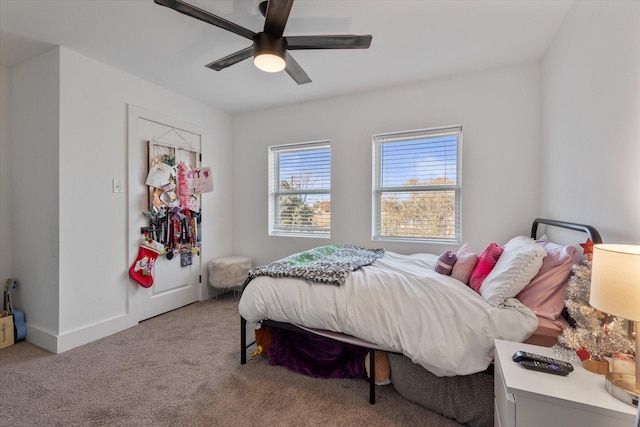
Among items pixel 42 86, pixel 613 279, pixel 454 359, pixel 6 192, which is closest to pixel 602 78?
pixel 613 279

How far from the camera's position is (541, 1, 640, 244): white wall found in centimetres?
127

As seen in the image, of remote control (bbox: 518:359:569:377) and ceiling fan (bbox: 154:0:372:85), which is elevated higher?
ceiling fan (bbox: 154:0:372:85)

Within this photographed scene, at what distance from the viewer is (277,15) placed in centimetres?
162

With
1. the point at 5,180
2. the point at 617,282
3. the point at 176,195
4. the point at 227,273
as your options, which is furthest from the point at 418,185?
the point at 5,180

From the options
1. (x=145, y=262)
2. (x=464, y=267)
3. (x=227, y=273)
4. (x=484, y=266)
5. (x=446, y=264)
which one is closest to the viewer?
(x=484, y=266)

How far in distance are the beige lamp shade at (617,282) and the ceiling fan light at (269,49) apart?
184cm

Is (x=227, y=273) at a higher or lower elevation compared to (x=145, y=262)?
lower

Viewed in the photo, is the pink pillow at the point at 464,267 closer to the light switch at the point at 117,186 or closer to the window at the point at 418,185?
the window at the point at 418,185

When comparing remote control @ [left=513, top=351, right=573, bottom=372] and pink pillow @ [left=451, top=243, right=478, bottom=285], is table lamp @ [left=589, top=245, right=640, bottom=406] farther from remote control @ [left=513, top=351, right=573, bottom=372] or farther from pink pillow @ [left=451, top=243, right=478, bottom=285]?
pink pillow @ [left=451, top=243, right=478, bottom=285]

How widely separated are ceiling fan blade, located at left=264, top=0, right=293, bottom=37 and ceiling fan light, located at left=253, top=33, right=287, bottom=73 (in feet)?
0.12

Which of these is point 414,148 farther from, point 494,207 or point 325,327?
point 325,327

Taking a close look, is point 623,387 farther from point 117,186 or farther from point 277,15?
point 117,186

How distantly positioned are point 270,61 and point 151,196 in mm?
2108

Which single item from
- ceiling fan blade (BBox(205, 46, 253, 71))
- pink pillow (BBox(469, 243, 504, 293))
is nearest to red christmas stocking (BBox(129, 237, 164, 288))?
ceiling fan blade (BBox(205, 46, 253, 71))
